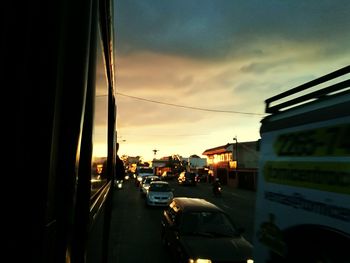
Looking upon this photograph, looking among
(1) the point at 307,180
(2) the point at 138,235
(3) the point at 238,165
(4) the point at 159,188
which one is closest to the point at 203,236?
(2) the point at 138,235

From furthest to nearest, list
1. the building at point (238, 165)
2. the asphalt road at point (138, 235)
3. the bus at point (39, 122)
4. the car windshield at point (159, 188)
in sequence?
the building at point (238, 165) < the car windshield at point (159, 188) < the asphalt road at point (138, 235) < the bus at point (39, 122)

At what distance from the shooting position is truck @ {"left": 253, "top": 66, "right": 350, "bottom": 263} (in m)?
2.55

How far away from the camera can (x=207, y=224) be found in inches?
371

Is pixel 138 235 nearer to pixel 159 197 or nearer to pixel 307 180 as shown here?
pixel 159 197

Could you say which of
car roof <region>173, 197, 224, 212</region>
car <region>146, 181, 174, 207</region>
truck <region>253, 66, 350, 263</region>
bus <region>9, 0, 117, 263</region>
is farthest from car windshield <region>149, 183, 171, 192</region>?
bus <region>9, 0, 117, 263</region>

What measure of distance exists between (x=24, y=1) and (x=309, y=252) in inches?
101

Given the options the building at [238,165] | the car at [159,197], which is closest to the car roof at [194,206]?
the car at [159,197]

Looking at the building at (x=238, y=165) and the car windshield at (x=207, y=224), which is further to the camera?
the building at (x=238, y=165)

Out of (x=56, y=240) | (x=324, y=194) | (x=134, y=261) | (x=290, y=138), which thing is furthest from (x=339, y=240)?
(x=134, y=261)

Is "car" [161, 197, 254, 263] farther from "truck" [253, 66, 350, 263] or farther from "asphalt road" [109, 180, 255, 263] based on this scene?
"truck" [253, 66, 350, 263]

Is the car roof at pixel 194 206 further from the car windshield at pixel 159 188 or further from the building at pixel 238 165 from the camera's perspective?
the building at pixel 238 165

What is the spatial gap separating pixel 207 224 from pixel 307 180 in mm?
6778

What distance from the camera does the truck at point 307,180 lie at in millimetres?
2553

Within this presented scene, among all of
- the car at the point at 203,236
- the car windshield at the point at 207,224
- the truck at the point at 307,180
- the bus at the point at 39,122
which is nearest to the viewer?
the bus at the point at 39,122
